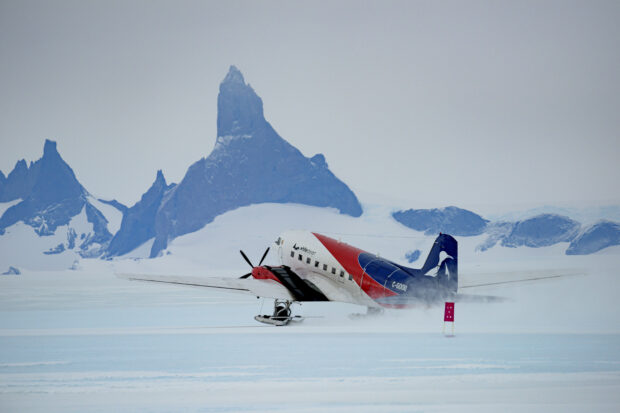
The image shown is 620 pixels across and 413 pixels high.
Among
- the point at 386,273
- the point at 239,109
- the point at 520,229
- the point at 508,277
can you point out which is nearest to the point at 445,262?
the point at 386,273

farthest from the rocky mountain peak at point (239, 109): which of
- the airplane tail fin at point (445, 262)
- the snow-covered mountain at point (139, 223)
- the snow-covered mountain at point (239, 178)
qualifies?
the airplane tail fin at point (445, 262)

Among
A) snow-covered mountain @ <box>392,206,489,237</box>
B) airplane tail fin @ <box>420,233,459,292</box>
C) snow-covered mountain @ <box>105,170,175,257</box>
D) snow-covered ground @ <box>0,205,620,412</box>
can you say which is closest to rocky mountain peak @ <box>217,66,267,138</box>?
snow-covered mountain @ <box>105,170,175,257</box>

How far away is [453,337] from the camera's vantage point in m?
22.9

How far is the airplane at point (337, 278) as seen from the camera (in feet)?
84.9

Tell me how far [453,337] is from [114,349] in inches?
507

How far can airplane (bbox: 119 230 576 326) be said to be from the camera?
2589 cm

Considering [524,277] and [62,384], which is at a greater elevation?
[524,277]

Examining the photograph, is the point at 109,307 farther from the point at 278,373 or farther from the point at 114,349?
the point at 278,373

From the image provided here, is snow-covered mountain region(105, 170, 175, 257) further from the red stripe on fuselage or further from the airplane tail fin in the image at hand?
the airplane tail fin

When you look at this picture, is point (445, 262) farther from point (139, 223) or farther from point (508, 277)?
point (139, 223)

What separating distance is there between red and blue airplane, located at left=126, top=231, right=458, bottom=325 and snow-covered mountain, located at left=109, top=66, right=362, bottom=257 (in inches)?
2900

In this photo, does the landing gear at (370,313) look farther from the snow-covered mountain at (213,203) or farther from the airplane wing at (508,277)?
the snow-covered mountain at (213,203)

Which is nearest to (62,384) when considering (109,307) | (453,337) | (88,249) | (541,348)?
(453,337)

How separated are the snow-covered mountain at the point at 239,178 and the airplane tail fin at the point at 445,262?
258 feet
